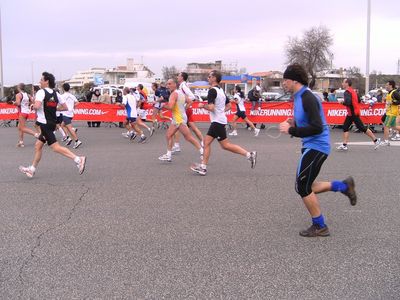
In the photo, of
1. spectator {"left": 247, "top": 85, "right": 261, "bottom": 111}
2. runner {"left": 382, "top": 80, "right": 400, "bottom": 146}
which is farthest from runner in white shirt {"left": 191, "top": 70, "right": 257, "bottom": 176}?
spectator {"left": 247, "top": 85, "right": 261, "bottom": 111}

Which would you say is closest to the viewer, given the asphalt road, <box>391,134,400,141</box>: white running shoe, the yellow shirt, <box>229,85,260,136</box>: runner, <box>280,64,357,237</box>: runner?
the asphalt road

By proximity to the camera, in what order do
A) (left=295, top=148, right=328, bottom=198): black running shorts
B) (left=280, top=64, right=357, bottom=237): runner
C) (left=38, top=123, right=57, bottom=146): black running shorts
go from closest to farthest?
(left=280, top=64, right=357, bottom=237): runner
(left=295, top=148, right=328, bottom=198): black running shorts
(left=38, top=123, right=57, bottom=146): black running shorts

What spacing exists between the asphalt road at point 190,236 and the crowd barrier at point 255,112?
884 centimetres

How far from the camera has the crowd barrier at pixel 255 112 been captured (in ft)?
56.1

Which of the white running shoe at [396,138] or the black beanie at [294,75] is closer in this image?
the black beanie at [294,75]

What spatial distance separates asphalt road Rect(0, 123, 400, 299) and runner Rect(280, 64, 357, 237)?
0.33 m

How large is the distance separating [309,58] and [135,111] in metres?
49.5

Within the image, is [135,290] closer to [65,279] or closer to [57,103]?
[65,279]

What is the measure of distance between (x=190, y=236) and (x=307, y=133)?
1.63 meters

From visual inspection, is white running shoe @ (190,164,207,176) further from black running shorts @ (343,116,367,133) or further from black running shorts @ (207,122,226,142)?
black running shorts @ (343,116,367,133)

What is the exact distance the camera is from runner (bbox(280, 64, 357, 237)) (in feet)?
15.0

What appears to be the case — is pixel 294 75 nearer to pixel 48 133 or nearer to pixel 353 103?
pixel 48 133

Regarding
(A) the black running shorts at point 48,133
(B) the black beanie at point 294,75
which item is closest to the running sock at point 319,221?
(B) the black beanie at point 294,75

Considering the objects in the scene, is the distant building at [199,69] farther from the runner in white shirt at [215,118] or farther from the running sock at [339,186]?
the running sock at [339,186]
